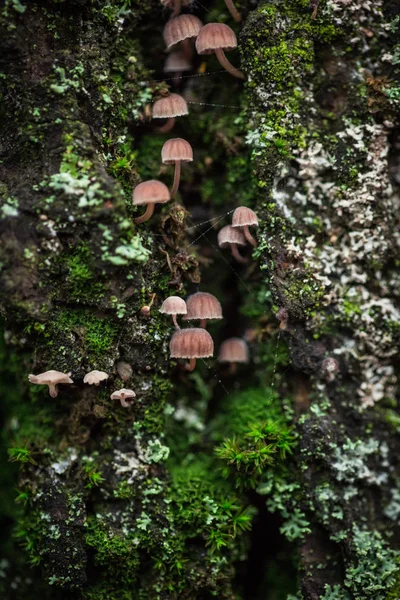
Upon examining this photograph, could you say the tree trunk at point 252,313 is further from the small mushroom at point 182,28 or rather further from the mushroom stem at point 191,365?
the small mushroom at point 182,28

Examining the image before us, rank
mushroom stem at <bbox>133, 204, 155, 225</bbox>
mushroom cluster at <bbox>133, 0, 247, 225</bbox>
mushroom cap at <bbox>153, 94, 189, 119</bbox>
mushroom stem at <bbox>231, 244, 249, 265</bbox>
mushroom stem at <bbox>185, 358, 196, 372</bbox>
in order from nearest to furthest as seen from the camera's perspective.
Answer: mushroom cluster at <bbox>133, 0, 247, 225</bbox>
mushroom stem at <bbox>133, 204, 155, 225</bbox>
mushroom cap at <bbox>153, 94, 189, 119</bbox>
mushroom stem at <bbox>185, 358, 196, 372</bbox>
mushroom stem at <bbox>231, 244, 249, 265</bbox>

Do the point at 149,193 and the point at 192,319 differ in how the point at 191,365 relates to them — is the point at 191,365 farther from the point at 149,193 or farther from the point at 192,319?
the point at 149,193

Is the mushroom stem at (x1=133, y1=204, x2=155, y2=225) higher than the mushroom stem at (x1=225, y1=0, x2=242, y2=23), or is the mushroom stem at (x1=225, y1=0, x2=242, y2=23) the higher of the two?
the mushroom stem at (x1=225, y1=0, x2=242, y2=23)

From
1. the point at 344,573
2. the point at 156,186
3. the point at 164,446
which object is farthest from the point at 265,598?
the point at 156,186

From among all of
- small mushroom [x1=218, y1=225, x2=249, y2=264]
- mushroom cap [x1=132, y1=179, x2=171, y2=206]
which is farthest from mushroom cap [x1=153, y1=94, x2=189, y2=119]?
small mushroom [x1=218, y1=225, x2=249, y2=264]

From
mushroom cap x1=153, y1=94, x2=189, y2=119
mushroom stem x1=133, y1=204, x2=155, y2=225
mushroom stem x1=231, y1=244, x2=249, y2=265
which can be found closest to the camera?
mushroom stem x1=133, y1=204, x2=155, y2=225

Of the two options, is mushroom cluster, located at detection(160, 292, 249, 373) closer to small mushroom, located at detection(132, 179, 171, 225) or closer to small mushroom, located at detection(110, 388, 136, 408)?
small mushroom, located at detection(110, 388, 136, 408)
